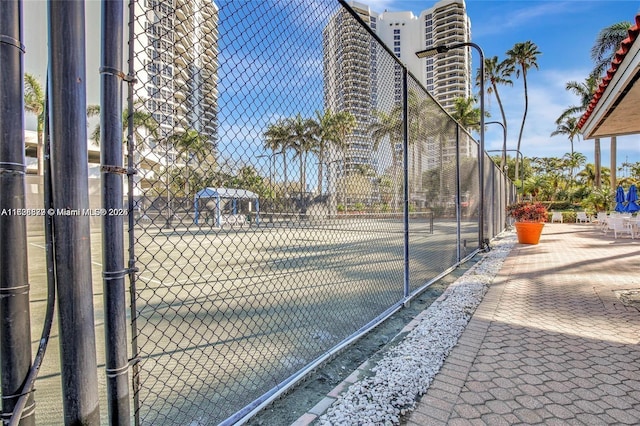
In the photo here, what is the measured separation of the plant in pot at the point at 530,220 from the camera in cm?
1054

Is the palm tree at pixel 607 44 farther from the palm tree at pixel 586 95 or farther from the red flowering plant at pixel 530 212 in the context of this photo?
the red flowering plant at pixel 530 212

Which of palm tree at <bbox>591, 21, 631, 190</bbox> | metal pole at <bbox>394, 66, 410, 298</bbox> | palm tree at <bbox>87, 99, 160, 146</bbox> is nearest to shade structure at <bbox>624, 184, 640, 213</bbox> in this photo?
metal pole at <bbox>394, 66, 410, 298</bbox>

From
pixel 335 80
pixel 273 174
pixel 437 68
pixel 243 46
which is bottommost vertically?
pixel 273 174

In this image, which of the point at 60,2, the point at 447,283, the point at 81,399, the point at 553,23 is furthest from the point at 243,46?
the point at 553,23

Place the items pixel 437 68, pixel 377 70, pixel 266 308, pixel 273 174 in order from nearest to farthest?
1. pixel 273 174
2. pixel 377 70
3. pixel 266 308
4. pixel 437 68

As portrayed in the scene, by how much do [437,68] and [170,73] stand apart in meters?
101

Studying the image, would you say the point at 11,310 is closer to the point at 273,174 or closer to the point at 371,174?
the point at 273,174

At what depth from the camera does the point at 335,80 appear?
2982mm

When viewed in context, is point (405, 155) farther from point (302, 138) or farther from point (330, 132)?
point (302, 138)

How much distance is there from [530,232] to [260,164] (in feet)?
35.7

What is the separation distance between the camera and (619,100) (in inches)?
190

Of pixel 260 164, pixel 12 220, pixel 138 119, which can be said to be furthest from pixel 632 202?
pixel 12 220

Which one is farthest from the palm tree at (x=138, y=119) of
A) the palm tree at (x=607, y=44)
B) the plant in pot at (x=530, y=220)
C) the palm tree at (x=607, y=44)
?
the palm tree at (x=607, y=44)

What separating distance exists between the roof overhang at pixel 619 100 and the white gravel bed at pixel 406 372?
3086 millimetres
